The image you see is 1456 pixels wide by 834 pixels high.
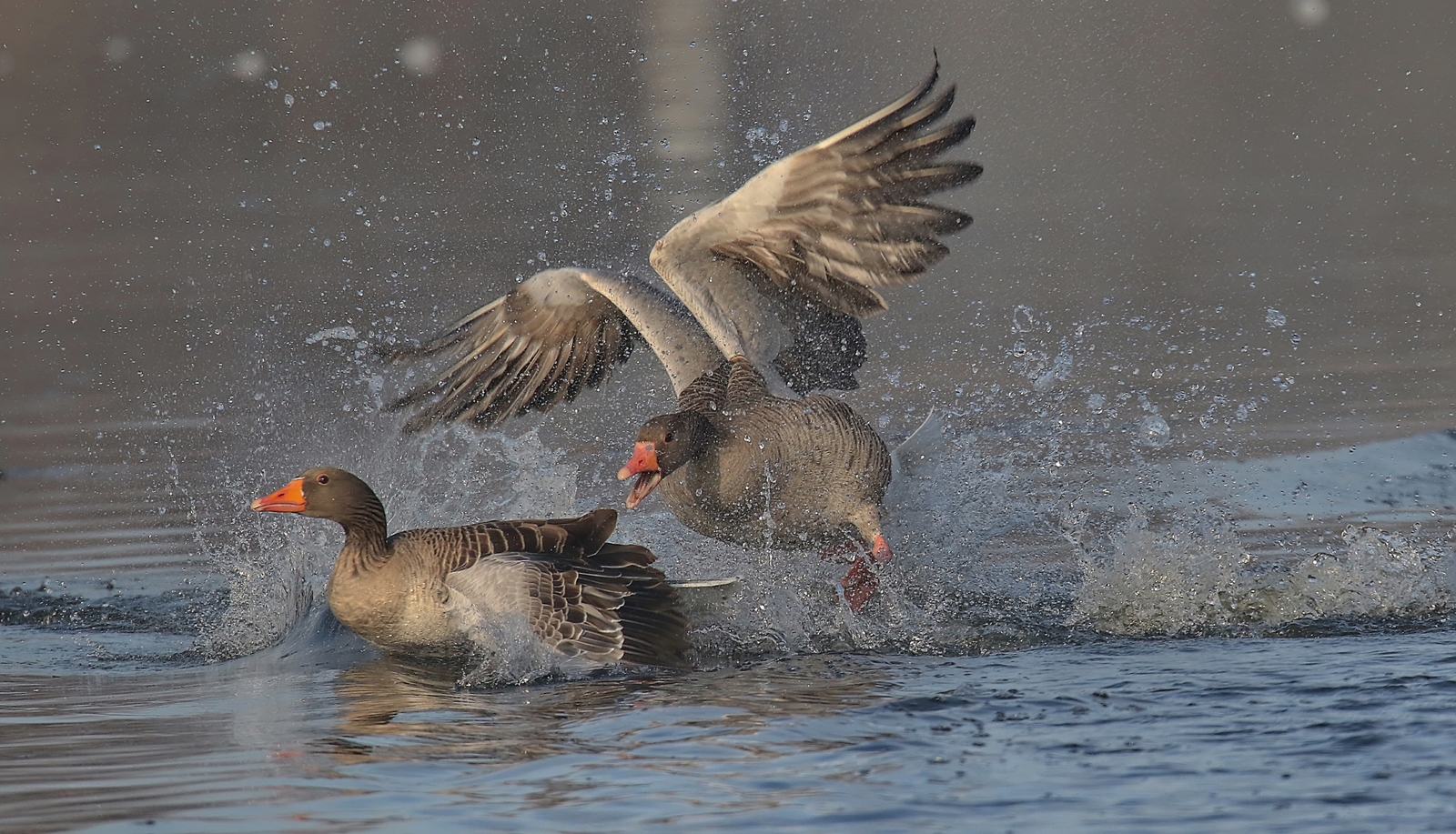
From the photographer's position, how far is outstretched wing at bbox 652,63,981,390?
24.2 feet

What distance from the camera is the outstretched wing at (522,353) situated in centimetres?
927

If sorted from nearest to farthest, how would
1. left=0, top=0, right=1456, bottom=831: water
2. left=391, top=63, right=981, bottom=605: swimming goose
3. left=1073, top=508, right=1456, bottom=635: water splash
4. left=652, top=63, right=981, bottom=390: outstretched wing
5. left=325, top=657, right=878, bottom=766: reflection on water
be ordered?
1. left=0, top=0, right=1456, bottom=831: water
2. left=325, top=657, right=878, bottom=766: reflection on water
3. left=1073, top=508, right=1456, bottom=635: water splash
4. left=652, top=63, right=981, bottom=390: outstretched wing
5. left=391, top=63, right=981, bottom=605: swimming goose

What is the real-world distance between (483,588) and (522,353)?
3154 millimetres

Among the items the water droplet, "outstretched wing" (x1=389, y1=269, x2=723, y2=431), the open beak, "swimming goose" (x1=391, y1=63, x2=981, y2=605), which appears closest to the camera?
the open beak

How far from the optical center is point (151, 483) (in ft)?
33.7

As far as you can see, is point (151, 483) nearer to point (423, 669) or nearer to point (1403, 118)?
point (423, 669)

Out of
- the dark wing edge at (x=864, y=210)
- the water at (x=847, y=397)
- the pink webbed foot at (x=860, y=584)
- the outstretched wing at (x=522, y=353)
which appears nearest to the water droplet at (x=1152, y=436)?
the water at (x=847, y=397)

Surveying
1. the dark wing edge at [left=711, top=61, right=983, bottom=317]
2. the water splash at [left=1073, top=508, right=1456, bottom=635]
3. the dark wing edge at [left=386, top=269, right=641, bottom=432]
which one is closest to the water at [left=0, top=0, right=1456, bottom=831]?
the water splash at [left=1073, top=508, right=1456, bottom=635]

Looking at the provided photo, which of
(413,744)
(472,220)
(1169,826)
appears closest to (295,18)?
(472,220)

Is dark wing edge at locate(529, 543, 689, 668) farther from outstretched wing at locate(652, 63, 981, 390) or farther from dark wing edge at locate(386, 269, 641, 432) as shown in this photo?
dark wing edge at locate(386, 269, 641, 432)

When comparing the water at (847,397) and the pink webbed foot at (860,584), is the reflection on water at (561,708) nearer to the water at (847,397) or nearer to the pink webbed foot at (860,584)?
the water at (847,397)

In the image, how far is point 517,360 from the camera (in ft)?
31.2

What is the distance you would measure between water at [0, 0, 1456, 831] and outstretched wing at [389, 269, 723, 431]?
1.11ft

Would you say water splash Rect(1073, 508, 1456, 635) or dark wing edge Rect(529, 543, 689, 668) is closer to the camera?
dark wing edge Rect(529, 543, 689, 668)
